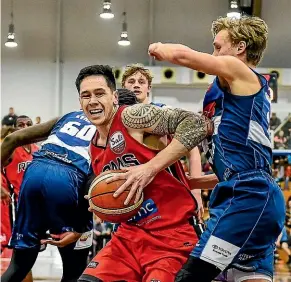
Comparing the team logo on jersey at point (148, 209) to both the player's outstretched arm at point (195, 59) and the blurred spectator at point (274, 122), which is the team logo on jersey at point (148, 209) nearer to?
the player's outstretched arm at point (195, 59)

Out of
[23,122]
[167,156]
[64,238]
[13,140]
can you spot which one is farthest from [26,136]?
[23,122]

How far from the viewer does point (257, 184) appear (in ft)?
11.6

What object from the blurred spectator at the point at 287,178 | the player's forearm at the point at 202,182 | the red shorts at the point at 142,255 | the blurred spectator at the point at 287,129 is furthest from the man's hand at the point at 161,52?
the blurred spectator at the point at 287,178

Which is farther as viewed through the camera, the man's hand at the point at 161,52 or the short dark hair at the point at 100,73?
the short dark hair at the point at 100,73

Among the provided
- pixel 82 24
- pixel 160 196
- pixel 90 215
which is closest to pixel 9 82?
pixel 82 24

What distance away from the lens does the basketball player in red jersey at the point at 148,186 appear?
3627 mm

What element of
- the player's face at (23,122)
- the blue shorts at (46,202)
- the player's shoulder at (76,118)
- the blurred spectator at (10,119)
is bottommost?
the blurred spectator at (10,119)

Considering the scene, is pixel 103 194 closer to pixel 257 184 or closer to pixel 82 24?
pixel 257 184

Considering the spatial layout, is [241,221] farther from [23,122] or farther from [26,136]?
[23,122]

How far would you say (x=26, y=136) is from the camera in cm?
531

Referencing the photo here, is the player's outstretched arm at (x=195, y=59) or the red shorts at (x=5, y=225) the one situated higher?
the player's outstretched arm at (x=195, y=59)

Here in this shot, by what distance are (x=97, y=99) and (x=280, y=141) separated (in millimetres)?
12464

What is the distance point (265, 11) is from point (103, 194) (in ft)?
51.4

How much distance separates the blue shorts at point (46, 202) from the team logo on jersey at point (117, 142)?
1.49 meters
